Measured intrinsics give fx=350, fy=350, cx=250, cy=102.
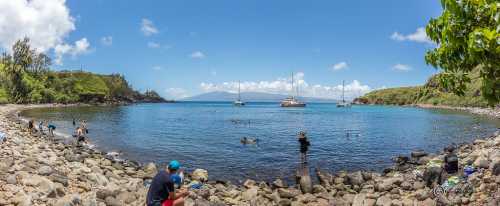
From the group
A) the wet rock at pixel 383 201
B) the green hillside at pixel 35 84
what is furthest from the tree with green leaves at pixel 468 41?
the green hillside at pixel 35 84

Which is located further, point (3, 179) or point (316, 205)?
point (316, 205)

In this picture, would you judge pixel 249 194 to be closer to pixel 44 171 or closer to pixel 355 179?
pixel 355 179

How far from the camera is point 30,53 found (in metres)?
133

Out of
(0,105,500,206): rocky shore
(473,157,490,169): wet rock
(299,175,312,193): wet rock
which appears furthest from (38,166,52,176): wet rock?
(473,157,490,169): wet rock

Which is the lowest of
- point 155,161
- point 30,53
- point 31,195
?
point 155,161

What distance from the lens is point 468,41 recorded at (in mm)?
6879

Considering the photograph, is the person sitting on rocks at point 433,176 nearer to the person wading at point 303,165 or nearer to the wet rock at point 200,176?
the person wading at point 303,165

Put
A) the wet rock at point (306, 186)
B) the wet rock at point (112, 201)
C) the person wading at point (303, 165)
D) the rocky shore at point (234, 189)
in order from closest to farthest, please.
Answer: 1. the rocky shore at point (234, 189)
2. the wet rock at point (112, 201)
3. the wet rock at point (306, 186)
4. the person wading at point (303, 165)

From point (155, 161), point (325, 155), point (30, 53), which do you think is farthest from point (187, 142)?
point (30, 53)

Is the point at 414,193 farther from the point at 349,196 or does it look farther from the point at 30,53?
the point at 30,53

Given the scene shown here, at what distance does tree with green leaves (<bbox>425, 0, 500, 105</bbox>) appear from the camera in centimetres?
654

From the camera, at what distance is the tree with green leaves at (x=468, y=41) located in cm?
654

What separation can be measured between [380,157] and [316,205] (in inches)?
731

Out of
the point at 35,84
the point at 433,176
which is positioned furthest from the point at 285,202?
the point at 35,84
